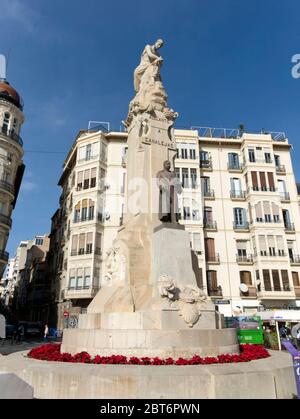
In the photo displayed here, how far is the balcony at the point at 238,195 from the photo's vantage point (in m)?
40.3

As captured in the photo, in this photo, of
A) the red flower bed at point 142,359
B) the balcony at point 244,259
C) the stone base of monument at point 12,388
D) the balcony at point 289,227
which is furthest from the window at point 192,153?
the stone base of monument at point 12,388

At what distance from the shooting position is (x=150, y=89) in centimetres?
1309

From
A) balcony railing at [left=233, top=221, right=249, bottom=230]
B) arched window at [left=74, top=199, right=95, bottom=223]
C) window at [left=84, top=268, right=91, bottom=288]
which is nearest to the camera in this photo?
window at [left=84, top=268, right=91, bottom=288]

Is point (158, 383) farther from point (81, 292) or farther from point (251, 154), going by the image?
point (251, 154)

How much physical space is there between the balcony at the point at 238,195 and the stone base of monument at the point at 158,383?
35.3m

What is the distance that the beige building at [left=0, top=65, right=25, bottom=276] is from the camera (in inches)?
1389

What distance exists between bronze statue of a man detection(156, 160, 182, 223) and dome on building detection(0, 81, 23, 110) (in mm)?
33844

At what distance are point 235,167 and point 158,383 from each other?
38967 mm

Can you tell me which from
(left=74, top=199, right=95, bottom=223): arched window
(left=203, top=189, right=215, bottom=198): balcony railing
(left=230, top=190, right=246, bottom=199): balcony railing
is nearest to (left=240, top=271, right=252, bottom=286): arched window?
(left=230, top=190, right=246, bottom=199): balcony railing

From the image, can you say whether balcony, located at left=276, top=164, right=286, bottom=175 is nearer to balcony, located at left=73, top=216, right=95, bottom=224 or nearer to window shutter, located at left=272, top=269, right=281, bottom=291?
window shutter, located at left=272, top=269, right=281, bottom=291

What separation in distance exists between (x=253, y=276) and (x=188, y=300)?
30.7 meters

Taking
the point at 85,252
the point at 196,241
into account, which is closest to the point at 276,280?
the point at 196,241
